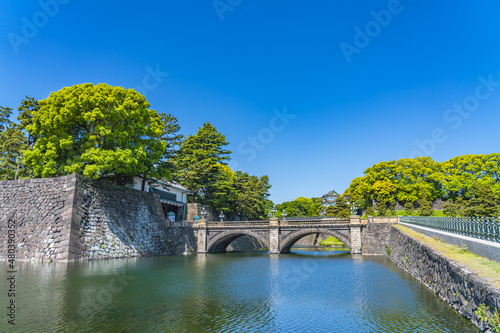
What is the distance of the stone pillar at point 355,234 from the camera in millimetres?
40781

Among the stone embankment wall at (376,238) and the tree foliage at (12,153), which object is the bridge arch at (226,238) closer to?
the stone embankment wall at (376,238)

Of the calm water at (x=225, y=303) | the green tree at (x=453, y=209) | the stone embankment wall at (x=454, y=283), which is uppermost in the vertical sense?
the green tree at (x=453, y=209)

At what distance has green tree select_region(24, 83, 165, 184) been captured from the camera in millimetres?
32562

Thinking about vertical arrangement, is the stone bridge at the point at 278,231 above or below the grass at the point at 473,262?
below

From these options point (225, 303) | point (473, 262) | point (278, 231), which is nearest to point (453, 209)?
point (278, 231)

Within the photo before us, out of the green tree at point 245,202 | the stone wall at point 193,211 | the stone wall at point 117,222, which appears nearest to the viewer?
the stone wall at point 117,222

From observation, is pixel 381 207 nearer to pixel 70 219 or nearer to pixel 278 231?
pixel 278 231

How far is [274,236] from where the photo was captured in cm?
4491

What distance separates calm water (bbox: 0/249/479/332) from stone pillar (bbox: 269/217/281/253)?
21409 millimetres

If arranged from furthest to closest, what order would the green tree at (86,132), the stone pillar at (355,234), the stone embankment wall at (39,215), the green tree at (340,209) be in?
the green tree at (340,209), the stone pillar at (355,234), the green tree at (86,132), the stone embankment wall at (39,215)

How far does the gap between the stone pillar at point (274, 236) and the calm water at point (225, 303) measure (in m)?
21.4

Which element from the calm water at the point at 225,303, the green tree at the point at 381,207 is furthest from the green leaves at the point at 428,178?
the calm water at the point at 225,303

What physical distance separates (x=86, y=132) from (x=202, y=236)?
21.7 meters

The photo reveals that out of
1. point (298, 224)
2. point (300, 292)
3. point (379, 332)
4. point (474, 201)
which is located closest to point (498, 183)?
point (474, 201)
